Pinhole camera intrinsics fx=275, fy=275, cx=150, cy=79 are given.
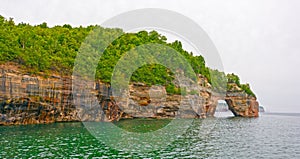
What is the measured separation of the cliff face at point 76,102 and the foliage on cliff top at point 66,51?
9.06 feet

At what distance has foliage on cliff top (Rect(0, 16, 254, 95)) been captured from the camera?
53156 millimetres

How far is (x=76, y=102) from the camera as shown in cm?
6150

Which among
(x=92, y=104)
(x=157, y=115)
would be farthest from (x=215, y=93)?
(x=92, y=104)

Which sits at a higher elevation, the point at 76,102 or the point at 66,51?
the point at 66,51

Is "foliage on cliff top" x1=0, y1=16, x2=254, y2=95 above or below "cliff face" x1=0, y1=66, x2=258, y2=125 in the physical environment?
above

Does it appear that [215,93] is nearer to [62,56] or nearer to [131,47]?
[131,47]

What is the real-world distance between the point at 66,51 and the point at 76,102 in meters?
13.6

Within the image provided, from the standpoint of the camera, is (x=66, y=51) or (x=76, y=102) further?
(x=66, y=51)

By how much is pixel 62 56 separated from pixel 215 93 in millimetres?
66872

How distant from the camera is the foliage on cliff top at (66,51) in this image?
5316 centimetres

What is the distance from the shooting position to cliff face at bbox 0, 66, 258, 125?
160 feet

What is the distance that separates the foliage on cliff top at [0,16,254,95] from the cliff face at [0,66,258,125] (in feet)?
9.06

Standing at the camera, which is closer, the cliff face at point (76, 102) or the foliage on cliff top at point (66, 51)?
the cliff face at point (76, 102)

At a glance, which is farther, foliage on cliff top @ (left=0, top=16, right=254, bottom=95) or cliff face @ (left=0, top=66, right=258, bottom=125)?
foliage on cliff top @ (left=0, top=16, right=254, bottom=95)
